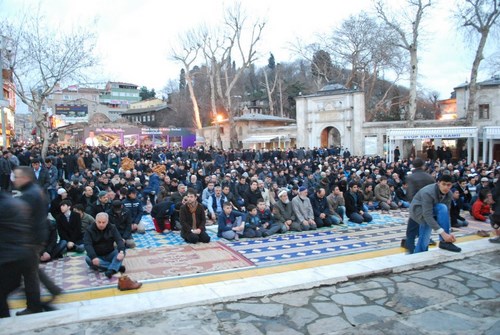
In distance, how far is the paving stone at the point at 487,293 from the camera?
4.66 metres

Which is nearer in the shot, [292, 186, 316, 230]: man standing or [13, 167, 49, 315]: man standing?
[13, 167, 49, 315]: man standing

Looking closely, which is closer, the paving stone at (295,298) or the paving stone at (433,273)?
the paving stone at (295,298)

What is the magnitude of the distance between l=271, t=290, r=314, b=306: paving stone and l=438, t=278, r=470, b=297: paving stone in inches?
65.7

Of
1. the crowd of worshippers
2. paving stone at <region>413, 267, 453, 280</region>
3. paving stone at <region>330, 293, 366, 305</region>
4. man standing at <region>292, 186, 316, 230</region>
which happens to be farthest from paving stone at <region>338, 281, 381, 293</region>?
A: man standing at <region>292, 186, 316, 230</region>

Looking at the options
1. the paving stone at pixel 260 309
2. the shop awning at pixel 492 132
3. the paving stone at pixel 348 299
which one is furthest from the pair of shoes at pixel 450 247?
the shop awning at pixel 492 132

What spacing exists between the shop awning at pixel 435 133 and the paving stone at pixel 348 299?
63.7ft

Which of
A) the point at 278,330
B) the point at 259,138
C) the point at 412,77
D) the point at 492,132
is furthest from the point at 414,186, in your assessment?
the point at 259,138

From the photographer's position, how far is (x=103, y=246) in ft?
21.3

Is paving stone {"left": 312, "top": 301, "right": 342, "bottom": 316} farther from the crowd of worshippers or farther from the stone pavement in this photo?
the crowd of worshippers

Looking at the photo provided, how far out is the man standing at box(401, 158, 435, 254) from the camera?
663 centimetres

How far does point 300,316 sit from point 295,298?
17.0 inches

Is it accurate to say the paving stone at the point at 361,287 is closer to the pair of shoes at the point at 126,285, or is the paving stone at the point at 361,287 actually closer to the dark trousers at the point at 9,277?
the pair of shoes at the point at 126,285

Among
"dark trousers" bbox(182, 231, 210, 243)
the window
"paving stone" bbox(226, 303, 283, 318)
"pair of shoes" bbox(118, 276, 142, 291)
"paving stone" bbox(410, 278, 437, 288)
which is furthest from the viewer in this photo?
the window

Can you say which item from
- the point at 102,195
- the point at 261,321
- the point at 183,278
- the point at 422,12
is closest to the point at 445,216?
the point at 261,321
